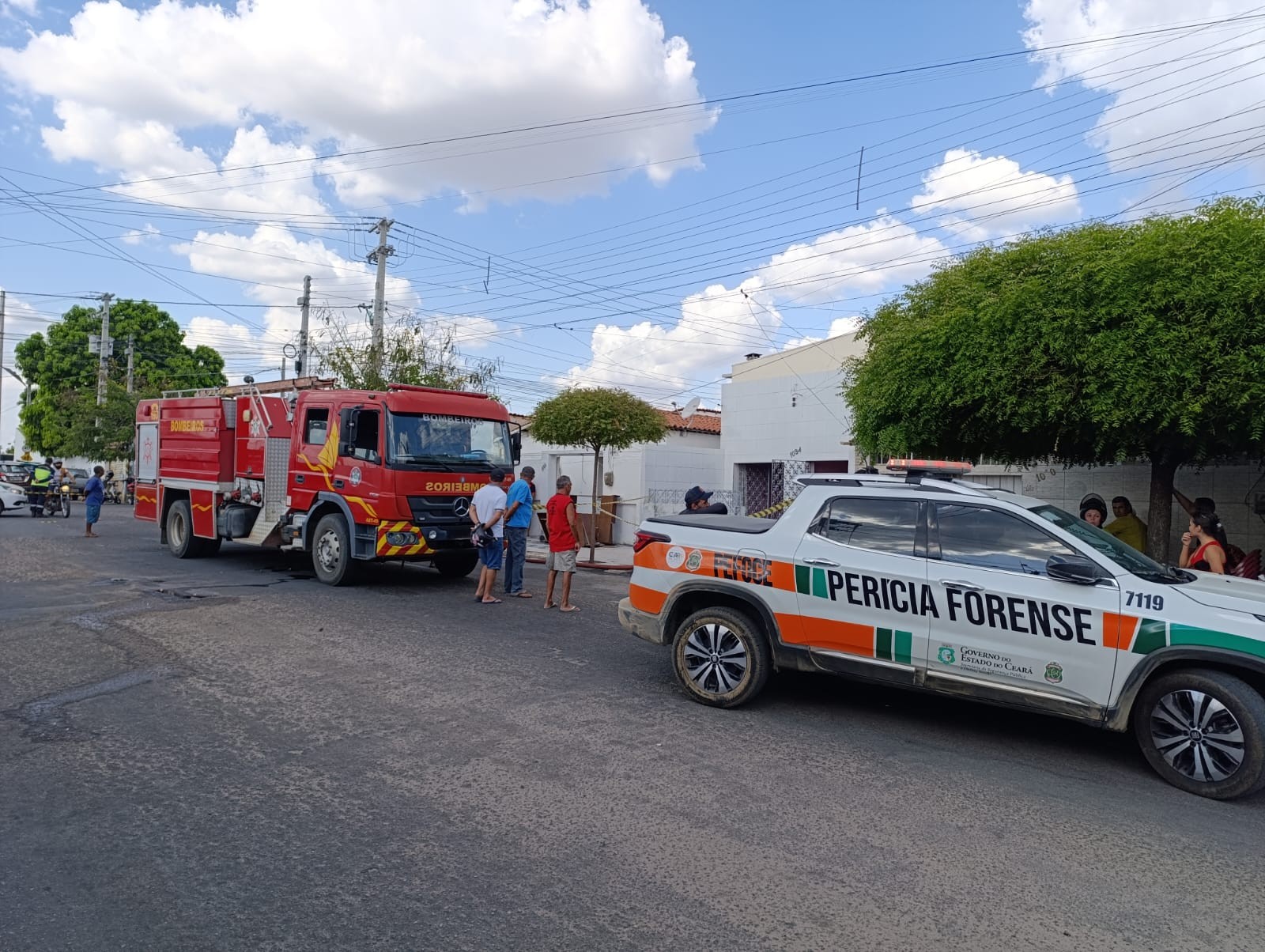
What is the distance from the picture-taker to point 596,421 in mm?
17703

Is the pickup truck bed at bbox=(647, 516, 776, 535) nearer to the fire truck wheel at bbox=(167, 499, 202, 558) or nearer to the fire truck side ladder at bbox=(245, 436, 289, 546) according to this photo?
the fire truck side ladder at bbox=(245, 436, 289, 546)

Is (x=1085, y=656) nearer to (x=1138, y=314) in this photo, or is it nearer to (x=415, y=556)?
(x=1138, y=314)

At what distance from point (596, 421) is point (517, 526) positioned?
6.23 meters

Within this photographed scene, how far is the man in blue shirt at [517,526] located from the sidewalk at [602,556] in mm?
3570

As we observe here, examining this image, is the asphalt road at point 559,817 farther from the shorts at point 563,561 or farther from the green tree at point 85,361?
the green tree at point 85,361

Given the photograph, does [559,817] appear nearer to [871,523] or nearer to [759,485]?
[871,523]

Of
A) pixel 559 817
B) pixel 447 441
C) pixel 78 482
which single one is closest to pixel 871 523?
pixel 559 817

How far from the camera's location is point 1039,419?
865 cm

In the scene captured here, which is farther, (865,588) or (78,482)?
(78,482)

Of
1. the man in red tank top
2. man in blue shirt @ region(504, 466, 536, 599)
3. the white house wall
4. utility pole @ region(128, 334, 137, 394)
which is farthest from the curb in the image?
utility pole @ region(128, 334, 137, 394)

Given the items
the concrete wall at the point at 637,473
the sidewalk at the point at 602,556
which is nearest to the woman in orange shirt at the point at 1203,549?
the sidewalk at the point at 602,556

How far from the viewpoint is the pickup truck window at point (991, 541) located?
18.5ft

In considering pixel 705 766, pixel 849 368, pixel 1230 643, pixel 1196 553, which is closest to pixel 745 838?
pixel 705 766

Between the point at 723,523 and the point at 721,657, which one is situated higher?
the point at 723,523
